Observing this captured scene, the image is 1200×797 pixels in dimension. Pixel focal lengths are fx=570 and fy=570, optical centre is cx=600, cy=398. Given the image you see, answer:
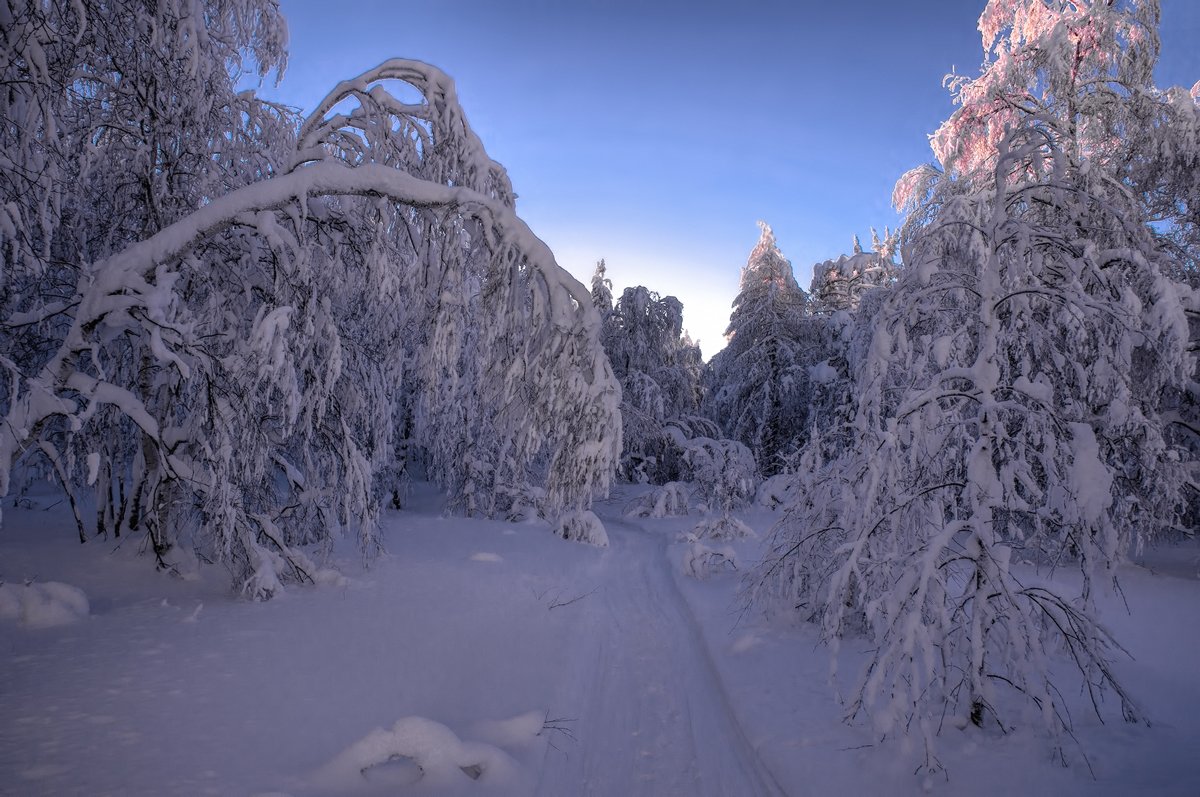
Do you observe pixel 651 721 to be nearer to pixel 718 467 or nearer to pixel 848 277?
pixel 718 467

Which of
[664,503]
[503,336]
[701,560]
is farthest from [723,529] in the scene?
[503,336]

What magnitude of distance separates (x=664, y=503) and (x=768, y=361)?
7292 millimetres

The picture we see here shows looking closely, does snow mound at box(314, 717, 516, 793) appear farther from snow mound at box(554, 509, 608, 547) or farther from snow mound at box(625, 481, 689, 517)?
snow mound at box(625, 481, 689, 517)

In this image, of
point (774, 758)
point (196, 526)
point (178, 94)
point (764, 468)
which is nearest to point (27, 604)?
point (196, 526)

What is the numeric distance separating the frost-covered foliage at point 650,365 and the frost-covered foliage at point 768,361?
1779mm

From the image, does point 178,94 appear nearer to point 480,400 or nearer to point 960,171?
point 480,400

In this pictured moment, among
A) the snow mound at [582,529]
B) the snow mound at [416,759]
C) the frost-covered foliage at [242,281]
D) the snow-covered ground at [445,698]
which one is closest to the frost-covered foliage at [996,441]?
the snow-covered ground at [445,698]

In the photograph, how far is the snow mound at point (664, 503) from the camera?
1928 centimetres

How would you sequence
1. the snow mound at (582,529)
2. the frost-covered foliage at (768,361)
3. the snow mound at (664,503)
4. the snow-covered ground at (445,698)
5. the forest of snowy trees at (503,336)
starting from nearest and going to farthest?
the snow-covered ground at (445,698) → the forest of snowy trees at (503,336) → the snow mound at (582,529) → the snow mound at (664,503) → the frost-covered foliage at (768,361)

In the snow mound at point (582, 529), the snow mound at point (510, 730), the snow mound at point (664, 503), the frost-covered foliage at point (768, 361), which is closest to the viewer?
the snow mound at point (510, 730)

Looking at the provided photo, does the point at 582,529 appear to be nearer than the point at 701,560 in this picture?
No

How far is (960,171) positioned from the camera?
38.3ft

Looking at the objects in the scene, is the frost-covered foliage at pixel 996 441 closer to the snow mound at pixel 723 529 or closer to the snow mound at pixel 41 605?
the snow mound at pixel 41 605

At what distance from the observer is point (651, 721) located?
17.2ft
